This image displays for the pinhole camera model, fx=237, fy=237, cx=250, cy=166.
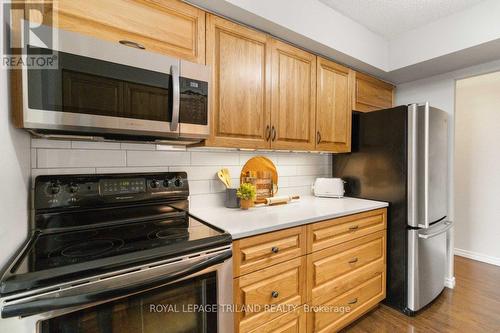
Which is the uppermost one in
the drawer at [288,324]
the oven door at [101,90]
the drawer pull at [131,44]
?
the drawer pull at [131,44]

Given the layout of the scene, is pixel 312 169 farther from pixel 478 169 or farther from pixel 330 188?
pixel 478 169

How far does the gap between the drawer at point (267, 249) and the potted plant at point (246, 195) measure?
0.40 metres

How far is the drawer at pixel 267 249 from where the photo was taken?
1.16 m

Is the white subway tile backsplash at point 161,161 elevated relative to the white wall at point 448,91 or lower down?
lower down

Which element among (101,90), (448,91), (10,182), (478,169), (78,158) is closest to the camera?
(10,182)

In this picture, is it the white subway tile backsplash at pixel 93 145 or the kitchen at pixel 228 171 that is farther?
the white subway tile backsplash at pixel 93 145

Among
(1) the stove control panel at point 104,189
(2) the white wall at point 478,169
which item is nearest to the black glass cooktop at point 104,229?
(1) the stove control panel at point 104,189

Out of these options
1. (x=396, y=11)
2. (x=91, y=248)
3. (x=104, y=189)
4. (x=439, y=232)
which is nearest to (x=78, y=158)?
(x=104, y=189)

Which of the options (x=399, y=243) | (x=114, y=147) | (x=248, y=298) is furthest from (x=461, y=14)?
(x=114, y=147)

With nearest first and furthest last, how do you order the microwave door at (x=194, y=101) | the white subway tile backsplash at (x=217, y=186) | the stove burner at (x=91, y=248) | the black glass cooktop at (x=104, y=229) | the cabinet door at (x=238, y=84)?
the black glass cooktop at (x=104, y=229), the stove burner at (x=91, y=248), the microwave door at (x=194, y=101), the cabinet door at (x=238, y=84), the white subway tile backsplash at (x=217, y=186)

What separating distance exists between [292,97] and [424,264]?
1.70 meters

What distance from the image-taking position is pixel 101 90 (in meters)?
1.07

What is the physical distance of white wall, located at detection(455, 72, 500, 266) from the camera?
291 cm

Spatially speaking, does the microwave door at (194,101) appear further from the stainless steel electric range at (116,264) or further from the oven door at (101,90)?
the stainless steel electric range at (116,264)
